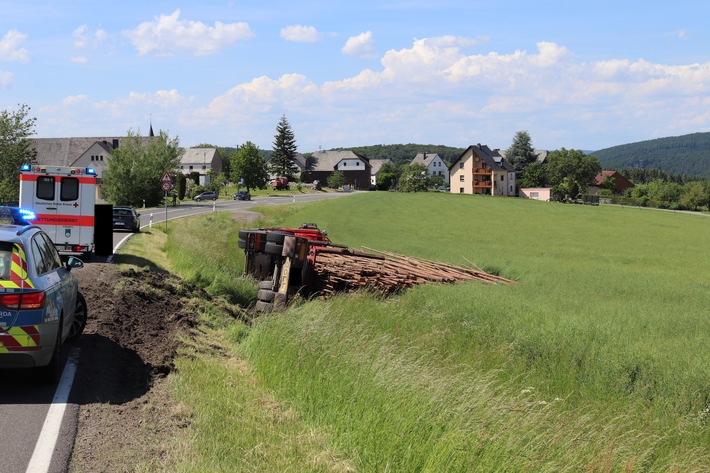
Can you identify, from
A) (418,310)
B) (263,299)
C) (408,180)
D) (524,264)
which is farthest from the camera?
(408,180)

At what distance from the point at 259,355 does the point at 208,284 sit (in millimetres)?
11147

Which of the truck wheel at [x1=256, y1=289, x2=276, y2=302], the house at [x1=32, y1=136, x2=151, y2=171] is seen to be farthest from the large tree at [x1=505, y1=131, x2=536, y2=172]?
the truck wheel at [x1=256, y1=289, x2=276, y2=302]

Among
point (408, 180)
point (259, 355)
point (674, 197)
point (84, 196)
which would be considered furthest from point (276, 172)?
point (259, 355)

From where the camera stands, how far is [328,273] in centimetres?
1944

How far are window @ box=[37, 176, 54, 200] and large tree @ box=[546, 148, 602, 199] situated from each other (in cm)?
11336

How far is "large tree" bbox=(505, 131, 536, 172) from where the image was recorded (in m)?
158

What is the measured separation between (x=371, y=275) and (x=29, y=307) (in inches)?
449

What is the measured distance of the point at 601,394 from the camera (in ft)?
30.5

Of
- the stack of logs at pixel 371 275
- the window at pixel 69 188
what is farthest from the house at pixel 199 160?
the stack of logs at pixel 371 275

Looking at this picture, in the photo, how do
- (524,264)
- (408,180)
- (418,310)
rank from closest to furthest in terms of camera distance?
(418,310) → (524,264) → (408,180)

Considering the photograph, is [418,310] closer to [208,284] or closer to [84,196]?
[208,284]

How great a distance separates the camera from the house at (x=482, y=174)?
14412 cm

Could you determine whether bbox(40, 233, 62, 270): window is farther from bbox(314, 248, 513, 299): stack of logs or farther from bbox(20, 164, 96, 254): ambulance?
bbox(20, 164, 96, 254): ambulance

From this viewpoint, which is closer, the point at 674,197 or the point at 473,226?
the point at 473,226
